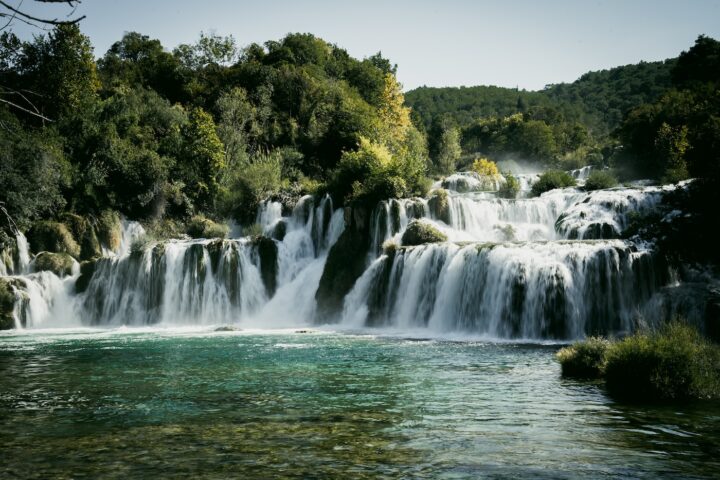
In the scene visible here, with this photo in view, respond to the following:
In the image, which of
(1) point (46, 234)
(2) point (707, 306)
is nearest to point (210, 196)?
(1) point (46, 234)

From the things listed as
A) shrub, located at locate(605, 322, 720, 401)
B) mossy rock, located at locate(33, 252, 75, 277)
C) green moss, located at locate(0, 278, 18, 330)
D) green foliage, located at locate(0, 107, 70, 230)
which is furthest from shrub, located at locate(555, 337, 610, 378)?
green foliage, located at locate(0, 107, 70, 230)

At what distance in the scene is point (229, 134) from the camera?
54688mm

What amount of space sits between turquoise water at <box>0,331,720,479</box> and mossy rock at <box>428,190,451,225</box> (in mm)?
17581

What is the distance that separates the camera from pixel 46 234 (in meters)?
38.8

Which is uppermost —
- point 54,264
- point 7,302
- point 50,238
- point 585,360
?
point 50,238

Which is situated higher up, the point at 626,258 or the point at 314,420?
the point at 626,258

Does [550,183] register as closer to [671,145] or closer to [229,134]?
[671,145]

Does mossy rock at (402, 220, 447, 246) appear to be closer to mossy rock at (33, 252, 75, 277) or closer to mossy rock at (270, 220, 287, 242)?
mossy rock at (270, 220, 287, 242)

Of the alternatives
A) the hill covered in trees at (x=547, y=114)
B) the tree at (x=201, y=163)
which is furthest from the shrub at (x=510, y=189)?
the tree at (x=201, y=163)

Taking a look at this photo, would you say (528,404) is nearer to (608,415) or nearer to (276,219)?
(608,415)

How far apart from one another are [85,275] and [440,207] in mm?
21130

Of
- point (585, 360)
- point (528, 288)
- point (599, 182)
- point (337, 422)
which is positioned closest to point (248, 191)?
point (599, 182)

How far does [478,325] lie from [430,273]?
3.87 meters

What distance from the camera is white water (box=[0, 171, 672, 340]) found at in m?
22.8
